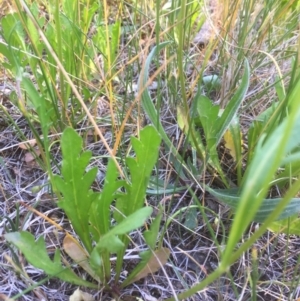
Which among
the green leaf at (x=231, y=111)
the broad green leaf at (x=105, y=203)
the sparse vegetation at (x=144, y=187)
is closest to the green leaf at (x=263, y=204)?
the sparse vegetation at (x=144, y=187)

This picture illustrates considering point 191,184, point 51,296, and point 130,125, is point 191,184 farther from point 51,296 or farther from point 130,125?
point 51,296

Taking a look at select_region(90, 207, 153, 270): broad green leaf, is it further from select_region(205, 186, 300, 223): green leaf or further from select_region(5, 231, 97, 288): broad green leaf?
select_region(205, 186, 300, 223): green leaf

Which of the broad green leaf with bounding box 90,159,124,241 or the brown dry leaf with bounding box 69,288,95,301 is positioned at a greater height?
the broad green leaf with bounding box 90,159,124,241

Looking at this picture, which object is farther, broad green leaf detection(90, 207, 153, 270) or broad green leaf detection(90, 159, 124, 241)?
broad green leaf detection(90, 159, 124, 241)

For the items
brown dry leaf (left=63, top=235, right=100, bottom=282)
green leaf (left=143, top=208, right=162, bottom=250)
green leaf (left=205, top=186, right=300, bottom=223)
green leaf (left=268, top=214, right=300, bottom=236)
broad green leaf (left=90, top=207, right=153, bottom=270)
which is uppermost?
Result: broad green leaf (left=90, top=207, right=153, bottom=270)

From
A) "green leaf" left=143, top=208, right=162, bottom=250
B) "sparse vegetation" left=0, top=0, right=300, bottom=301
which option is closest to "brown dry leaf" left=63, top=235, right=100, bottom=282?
"sparse vegetation" left=0, top=0, right=300, bottom=301
